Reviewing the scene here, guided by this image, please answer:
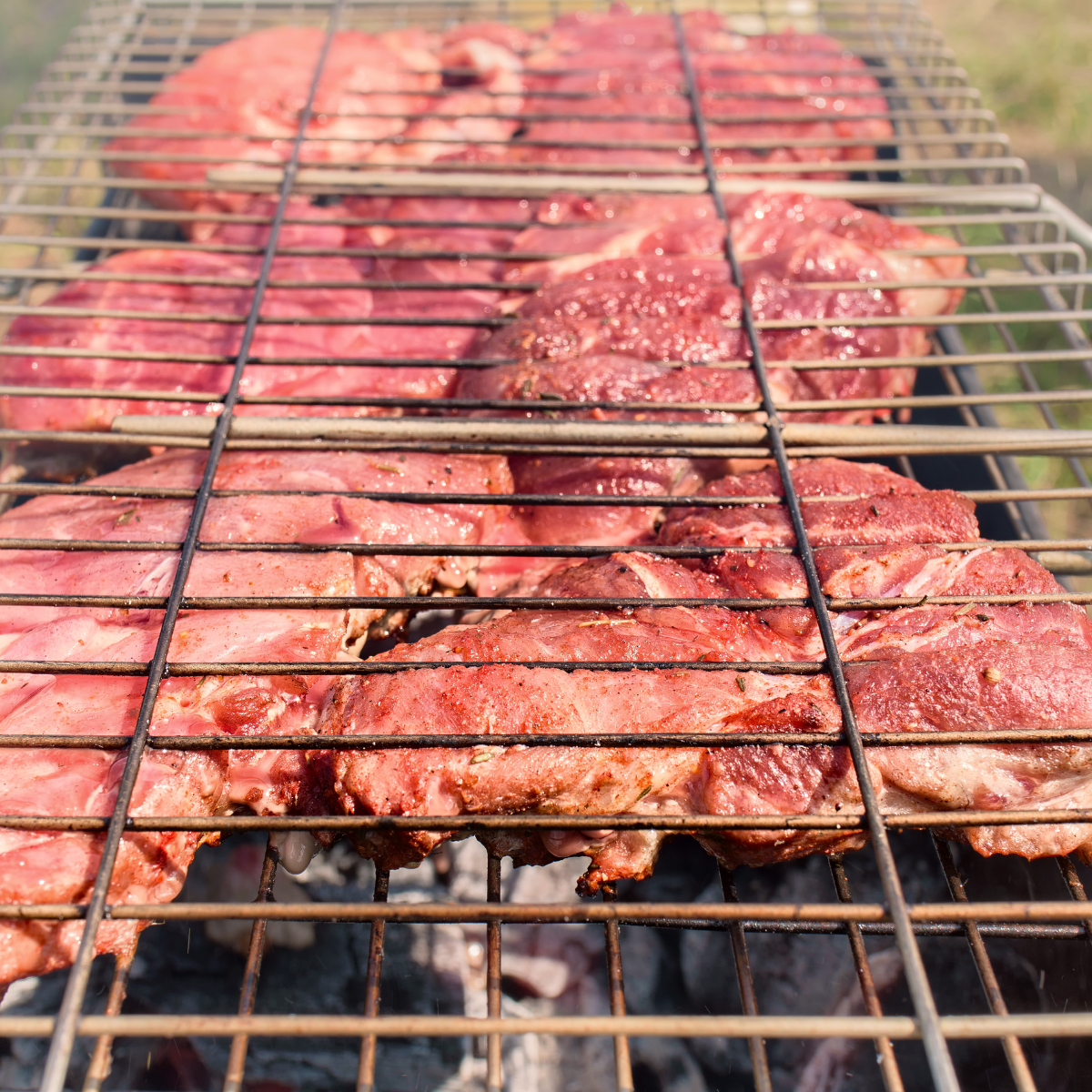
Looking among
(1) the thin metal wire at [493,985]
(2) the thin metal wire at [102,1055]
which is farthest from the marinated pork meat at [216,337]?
(2) the thin metal wire at [102,1055]

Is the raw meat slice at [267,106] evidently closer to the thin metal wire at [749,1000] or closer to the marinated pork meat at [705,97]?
the marinated pork meat at [705,97]

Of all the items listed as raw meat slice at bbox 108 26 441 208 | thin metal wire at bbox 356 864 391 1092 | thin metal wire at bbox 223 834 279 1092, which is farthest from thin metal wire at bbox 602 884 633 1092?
raw meat slice at bbox 108 26 441 208

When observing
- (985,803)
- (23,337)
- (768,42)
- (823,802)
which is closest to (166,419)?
(23,337)

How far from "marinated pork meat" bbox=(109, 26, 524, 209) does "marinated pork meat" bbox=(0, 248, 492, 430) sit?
2.75ft

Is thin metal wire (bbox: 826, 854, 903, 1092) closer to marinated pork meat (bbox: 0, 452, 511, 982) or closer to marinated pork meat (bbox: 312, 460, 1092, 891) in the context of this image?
marinated pork meat (bbox: 312, 460, 1092, 891)

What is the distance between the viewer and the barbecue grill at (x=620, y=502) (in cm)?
158

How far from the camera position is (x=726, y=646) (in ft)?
7.34

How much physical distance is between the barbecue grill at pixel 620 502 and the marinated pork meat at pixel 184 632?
10 centimetres

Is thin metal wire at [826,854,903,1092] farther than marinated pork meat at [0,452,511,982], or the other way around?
marinated pork meat at [0,452,511,982]

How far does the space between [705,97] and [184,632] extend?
342cm

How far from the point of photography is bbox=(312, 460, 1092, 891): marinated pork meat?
200 cm

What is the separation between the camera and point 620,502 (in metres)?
2.41

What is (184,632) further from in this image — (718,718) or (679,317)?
(679,317)

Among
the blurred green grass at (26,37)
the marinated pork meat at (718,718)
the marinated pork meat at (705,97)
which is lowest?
the blurred green grass at (26,37)
